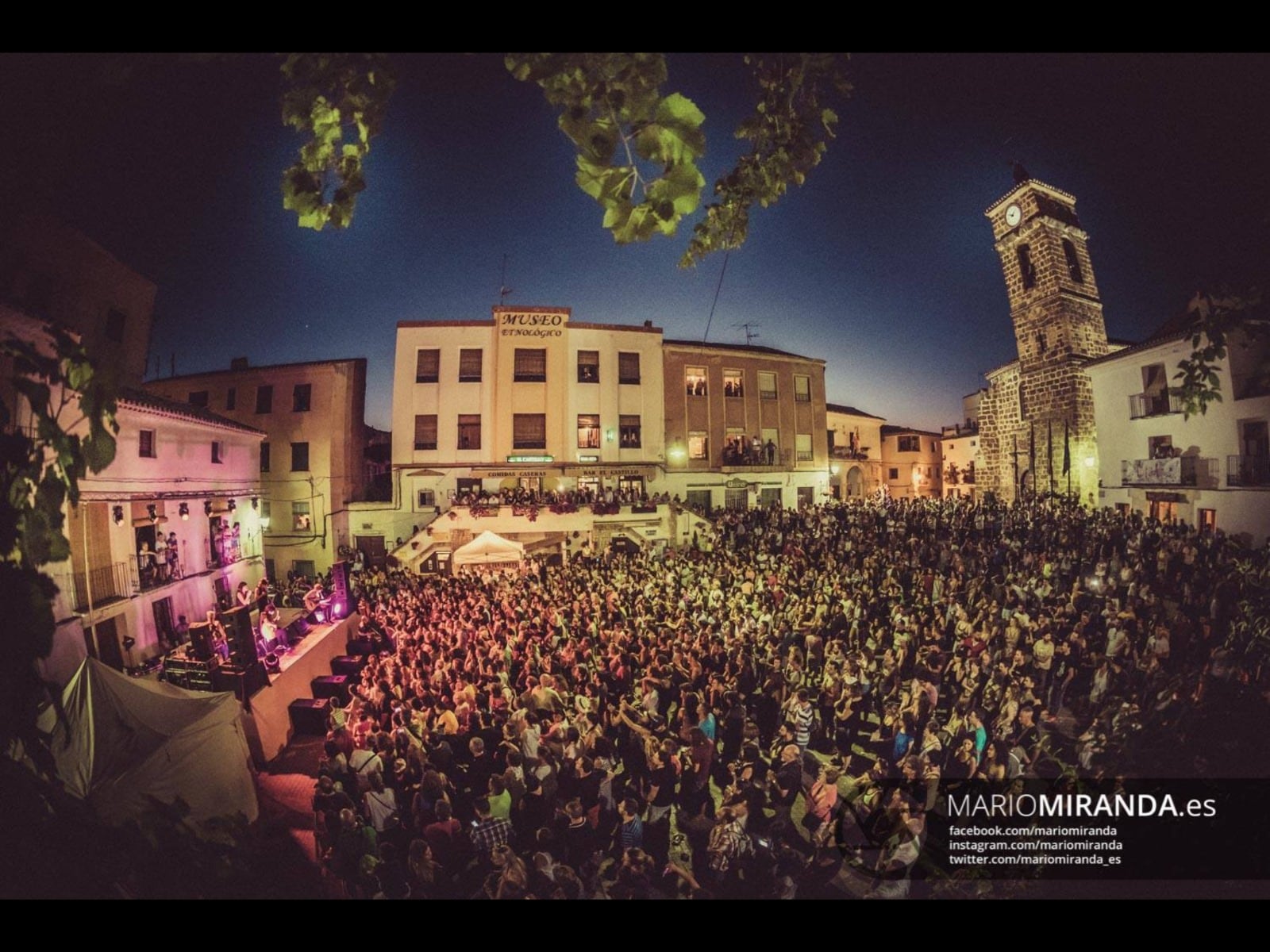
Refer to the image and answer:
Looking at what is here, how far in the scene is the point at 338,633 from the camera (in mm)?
7473

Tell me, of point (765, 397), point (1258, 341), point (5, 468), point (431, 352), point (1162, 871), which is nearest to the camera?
point (5, 468)

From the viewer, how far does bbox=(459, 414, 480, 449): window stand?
19.2 ft

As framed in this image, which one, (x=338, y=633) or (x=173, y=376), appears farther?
(x=338, y=633)

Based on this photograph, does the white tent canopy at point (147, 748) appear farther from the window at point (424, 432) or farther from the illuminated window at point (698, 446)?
the illuminated window at point (698, 446)

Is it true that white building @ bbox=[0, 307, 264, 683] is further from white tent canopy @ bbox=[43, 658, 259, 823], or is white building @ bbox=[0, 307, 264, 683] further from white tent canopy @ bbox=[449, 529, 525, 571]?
white tent canopy @ bbox=[449, 529, 525, 571]

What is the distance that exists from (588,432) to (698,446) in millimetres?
1485

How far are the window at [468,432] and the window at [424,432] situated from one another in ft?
1.03

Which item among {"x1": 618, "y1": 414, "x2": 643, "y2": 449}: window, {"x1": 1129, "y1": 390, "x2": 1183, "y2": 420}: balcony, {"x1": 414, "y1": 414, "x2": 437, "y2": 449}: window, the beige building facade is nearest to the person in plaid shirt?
the beige building facade

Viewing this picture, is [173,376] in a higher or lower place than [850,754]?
higher

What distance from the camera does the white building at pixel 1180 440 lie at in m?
3.01

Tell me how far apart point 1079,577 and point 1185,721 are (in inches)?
131

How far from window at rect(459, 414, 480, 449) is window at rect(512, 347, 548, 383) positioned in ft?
2.43
